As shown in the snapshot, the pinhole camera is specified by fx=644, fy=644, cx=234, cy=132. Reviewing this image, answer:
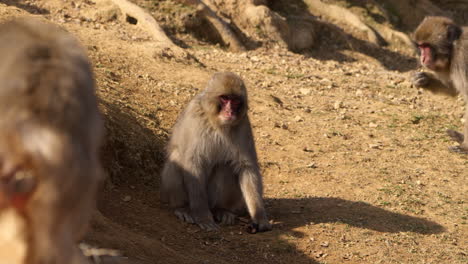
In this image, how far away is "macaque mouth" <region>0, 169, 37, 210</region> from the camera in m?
1.81

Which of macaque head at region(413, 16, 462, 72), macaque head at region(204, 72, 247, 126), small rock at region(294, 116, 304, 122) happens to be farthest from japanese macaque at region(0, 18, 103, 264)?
macaque head at region(413, 16, 462, 72)

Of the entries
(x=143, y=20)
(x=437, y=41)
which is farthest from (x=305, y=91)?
(x=143, y=20)

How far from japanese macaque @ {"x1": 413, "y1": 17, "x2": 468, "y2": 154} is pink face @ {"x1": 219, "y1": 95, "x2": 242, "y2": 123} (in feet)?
12.1

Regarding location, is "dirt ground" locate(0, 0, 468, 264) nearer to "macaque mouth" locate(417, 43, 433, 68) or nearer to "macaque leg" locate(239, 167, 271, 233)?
"macaque leg" locate(239, 167, 271, 233)

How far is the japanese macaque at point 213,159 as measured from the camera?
18.4 ft

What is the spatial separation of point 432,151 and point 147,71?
370cm

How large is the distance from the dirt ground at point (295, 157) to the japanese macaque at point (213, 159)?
0.18 metres

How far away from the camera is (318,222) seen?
578 centimetres

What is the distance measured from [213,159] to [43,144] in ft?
13.1

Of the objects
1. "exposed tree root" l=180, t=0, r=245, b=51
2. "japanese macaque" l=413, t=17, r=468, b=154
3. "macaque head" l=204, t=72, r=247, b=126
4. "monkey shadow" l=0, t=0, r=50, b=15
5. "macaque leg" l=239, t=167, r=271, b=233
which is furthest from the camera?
"exposed tree root" l=180, t=0, r=245, b=51

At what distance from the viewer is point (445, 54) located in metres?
8.37

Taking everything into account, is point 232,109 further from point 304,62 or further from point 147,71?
point 304,62

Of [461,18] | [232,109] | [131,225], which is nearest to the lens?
[131,225]

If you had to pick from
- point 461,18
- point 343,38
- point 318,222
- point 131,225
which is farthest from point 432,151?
point 461,18
